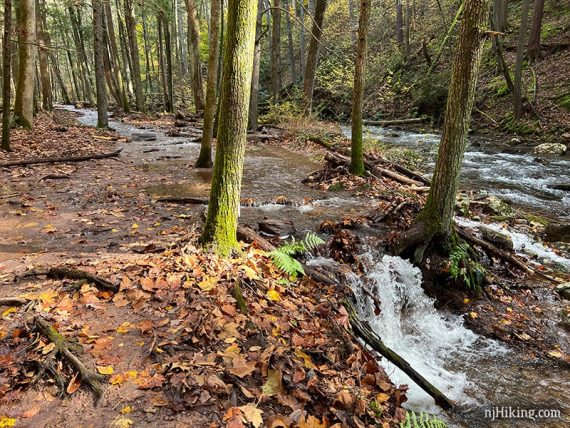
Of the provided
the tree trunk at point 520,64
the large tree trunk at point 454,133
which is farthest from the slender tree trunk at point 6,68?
the tree trunk at point 520,64

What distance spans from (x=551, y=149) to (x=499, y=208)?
8.12 metres

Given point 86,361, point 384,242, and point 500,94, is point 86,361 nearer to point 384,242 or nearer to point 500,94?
point 384,242

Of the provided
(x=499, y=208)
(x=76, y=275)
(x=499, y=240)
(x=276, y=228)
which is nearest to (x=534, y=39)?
(x=499, y=208)

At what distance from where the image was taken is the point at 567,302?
19.9 feet

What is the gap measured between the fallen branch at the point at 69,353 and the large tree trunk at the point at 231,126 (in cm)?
194

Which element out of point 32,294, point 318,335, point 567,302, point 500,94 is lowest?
point 567,302

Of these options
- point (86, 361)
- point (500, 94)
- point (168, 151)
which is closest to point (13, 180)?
point (168, 151)

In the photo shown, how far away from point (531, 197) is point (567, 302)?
214 inches

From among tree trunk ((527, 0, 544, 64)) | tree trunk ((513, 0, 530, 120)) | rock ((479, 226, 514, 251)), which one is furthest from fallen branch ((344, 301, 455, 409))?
tree trunk ((527, 0, 544, 64))

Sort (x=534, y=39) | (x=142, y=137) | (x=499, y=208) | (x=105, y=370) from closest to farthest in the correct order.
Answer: (x=105, y=370) < (x=499, y=208) < (x=142, y=137) < (x=534, y=39)

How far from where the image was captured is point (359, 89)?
933cm

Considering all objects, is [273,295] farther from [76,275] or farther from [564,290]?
[564,290]

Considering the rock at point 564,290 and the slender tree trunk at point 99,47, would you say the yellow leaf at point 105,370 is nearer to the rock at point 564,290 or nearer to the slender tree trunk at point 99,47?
the rock at point 564,290

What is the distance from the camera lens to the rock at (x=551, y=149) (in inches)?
585
